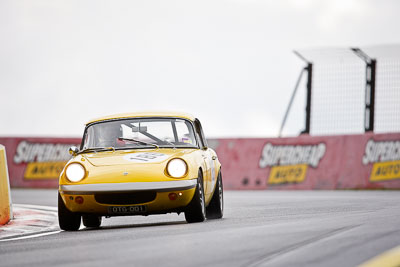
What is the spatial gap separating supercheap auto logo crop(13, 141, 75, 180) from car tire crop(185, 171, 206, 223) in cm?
1508

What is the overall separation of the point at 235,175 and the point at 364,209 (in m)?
11.0

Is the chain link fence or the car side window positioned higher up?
the chain link fence

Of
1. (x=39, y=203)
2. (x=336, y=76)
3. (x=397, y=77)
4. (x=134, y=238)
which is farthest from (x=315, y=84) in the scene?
(x=134, y=238)

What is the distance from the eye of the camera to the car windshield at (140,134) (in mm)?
10234

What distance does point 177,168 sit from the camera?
932cm

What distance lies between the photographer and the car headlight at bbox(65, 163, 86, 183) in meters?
9.37

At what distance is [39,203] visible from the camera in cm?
1582

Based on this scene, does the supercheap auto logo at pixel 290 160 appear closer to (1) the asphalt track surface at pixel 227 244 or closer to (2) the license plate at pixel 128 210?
(1) the asphalt track surface at pixel 227 244

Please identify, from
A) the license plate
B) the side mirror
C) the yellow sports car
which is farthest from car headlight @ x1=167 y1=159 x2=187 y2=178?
the side mirror

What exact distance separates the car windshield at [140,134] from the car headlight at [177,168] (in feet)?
2.56

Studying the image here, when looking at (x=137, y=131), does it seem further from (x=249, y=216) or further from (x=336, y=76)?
(x=336, y=76)

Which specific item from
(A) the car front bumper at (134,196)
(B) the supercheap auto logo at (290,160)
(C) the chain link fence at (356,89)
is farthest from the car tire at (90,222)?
(B) the supercheap auto logo at (290,160)

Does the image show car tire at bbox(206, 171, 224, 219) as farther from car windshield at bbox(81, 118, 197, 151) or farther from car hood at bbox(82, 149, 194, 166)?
car hood at bbox(82, 149, 194, 166)

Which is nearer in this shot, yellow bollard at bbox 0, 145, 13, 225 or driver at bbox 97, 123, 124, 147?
driver at bbox 97, 123, 124, 147
